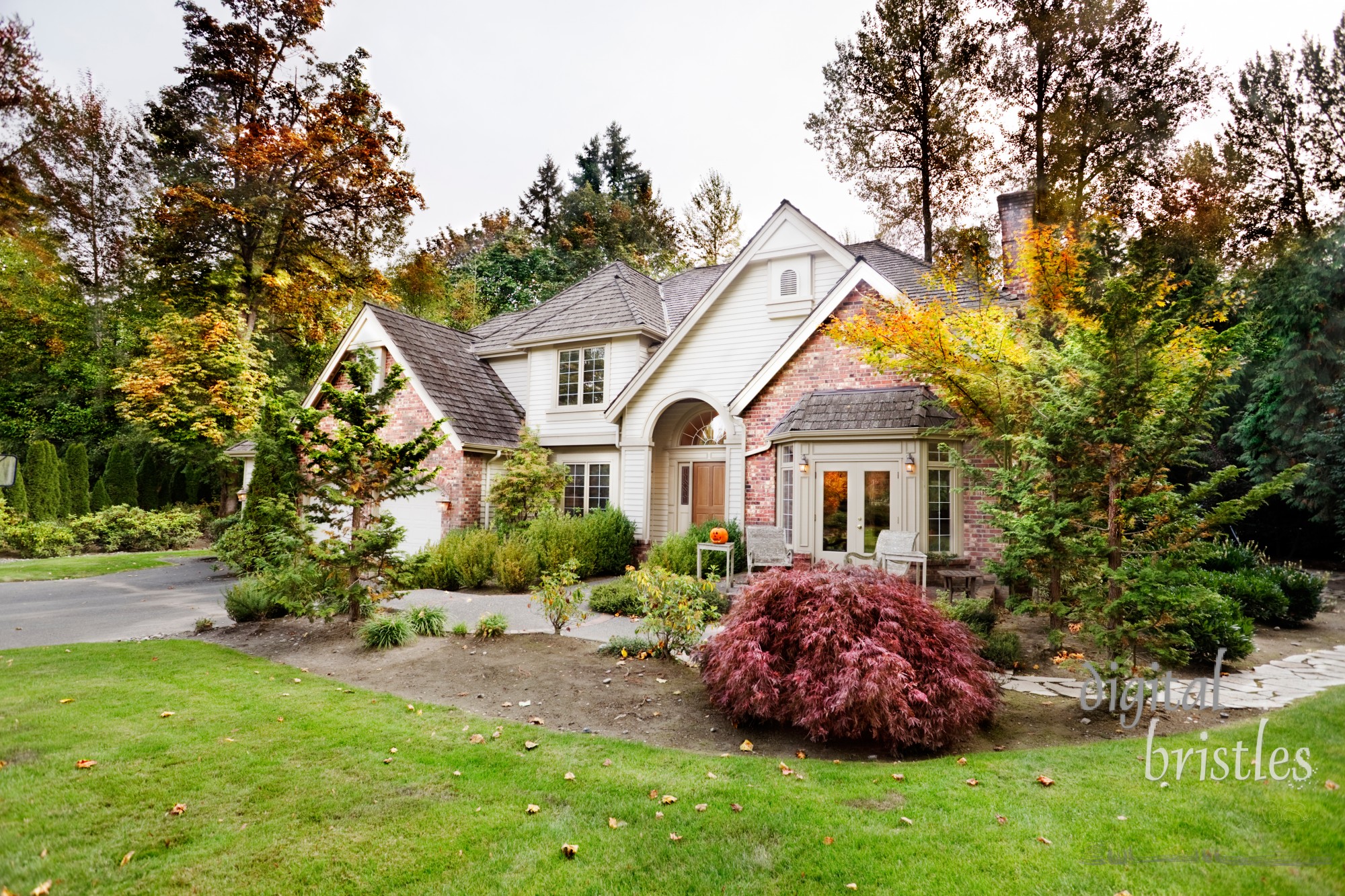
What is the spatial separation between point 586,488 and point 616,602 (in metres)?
6.38

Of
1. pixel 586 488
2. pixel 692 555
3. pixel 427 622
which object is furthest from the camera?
pixel 586 488

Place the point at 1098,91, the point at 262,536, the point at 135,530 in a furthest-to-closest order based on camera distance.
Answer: the point at 135,530, the point at 1098,91, the point at 262,536

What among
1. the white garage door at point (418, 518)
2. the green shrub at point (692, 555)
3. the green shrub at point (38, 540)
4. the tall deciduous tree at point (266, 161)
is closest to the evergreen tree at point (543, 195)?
the tall deciduous tree at point (266, 161)

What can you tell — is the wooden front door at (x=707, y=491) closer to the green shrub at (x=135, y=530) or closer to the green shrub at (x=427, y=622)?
the green shrub at (x=427, y=622)

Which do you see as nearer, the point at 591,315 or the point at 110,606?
the point at 110,606

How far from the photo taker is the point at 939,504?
10.7 metres

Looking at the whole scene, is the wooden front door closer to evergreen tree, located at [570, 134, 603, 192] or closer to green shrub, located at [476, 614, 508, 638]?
green shrub, located at [476, 614, 508, 638]

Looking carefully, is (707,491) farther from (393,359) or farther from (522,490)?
(393,359)

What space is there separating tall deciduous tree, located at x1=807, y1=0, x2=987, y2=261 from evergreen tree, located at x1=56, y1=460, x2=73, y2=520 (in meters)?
27.4

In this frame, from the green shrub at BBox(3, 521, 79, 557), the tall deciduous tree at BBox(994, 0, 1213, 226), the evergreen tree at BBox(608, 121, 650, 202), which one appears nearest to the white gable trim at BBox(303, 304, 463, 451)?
the green shrub at BBox(3, 521, 79, 557)

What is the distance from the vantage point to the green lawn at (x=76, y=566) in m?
13.5

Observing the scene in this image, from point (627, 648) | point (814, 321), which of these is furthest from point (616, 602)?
point (814, 321)

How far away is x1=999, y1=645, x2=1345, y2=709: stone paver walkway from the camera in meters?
5.85

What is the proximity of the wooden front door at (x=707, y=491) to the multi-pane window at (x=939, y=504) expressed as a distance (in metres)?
5.94
